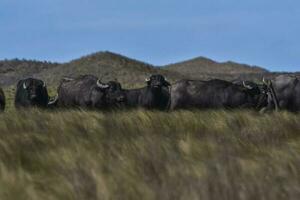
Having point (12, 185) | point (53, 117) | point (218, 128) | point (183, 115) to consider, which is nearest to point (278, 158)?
point (12, 185)

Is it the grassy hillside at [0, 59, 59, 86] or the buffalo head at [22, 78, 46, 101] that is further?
the grassy hillside at [0, 59, 59, 86]

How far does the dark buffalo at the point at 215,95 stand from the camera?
23328mm

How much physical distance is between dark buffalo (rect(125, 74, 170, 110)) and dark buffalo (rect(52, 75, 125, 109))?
0.58m

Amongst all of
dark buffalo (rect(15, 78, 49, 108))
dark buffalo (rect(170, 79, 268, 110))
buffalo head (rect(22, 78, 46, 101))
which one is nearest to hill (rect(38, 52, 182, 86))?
dark buffalo (rect(170, 79, 268, 110))

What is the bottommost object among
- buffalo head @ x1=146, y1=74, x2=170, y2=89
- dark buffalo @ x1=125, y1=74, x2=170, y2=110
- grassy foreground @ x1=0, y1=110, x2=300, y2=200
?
dark buffalo @ x1=125, y1=74, x2=170, y2=110

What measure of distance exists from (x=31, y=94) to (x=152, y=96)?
3.80 metres

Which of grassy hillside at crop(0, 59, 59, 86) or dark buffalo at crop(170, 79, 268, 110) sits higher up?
dark buffalo at crop(170, 79, 268, 110)

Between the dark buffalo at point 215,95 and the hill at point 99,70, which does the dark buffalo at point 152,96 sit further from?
the hill at point 99,70

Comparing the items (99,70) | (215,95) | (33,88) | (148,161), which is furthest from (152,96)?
(99,70)

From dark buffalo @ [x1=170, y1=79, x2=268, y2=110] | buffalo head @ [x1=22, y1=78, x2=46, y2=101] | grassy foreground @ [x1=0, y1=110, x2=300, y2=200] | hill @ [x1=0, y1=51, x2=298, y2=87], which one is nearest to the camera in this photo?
grassy foreground @ [x1=0, y1=110, x2=300, y2=200]

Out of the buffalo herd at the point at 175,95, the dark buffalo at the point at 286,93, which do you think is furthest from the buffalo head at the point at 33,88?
the dark buffalo at the point at 286,93

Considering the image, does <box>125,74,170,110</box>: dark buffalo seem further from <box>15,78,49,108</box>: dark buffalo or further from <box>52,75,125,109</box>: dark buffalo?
<box>15,78,49,108</box>: dark buffalo

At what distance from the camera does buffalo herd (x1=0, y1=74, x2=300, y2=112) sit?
23344mm

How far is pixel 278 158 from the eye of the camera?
7.34 metres
